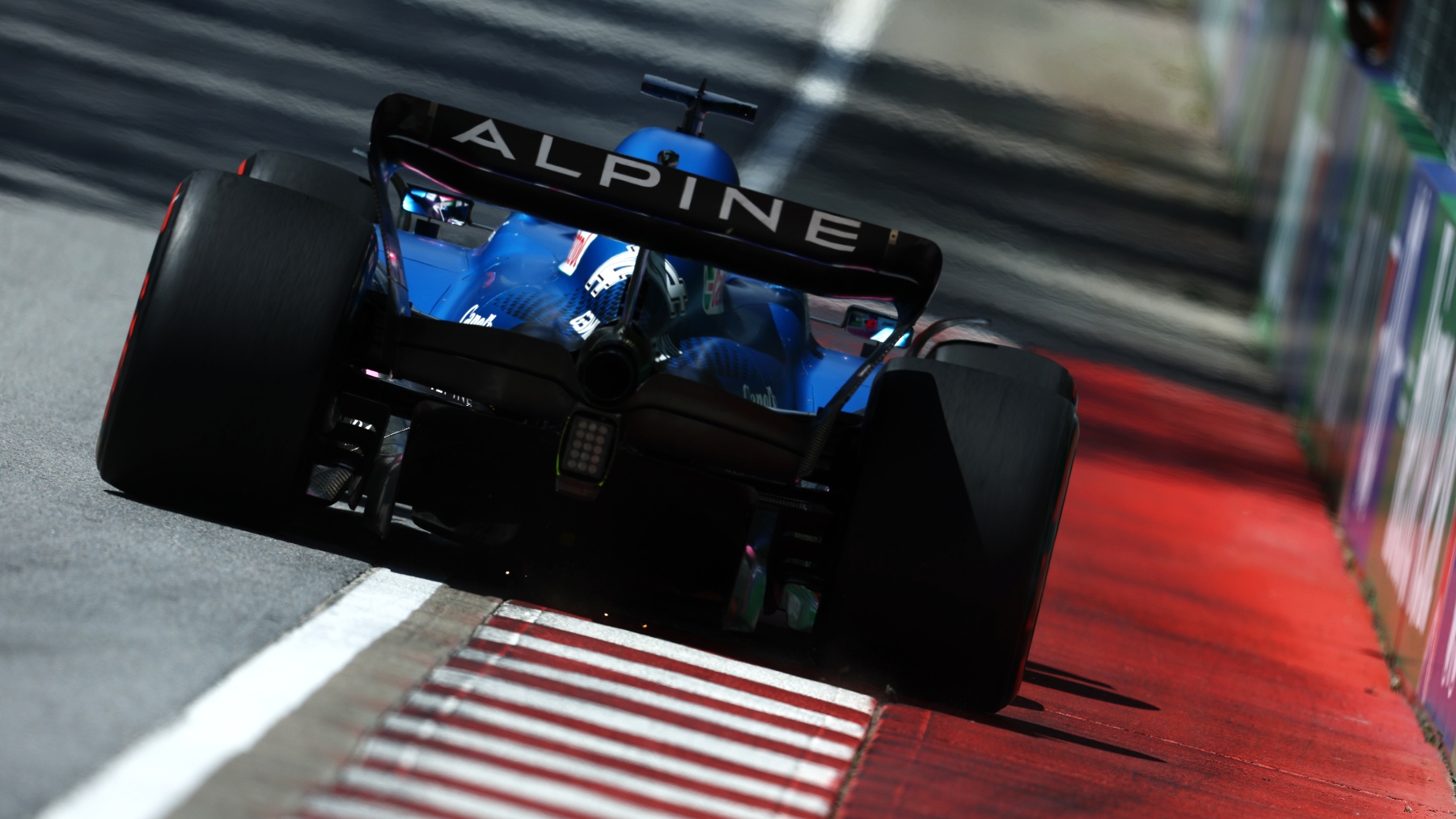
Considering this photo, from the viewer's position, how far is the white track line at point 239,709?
3.12 m

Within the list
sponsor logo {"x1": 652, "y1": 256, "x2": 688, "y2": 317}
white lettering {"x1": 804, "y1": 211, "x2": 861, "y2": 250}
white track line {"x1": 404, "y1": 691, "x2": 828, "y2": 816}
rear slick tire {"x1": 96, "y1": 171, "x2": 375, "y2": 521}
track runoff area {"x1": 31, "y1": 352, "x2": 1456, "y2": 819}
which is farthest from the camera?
sponsor logo {"x1": 652, "y1": 256, "x2": 688, "y2": 317}

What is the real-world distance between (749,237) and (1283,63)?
12.6 m

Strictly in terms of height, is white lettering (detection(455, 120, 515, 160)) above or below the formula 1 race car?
above

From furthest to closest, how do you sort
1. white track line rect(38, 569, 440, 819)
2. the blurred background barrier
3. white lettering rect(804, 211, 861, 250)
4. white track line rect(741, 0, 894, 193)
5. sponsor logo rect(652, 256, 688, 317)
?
1. white track line rect(741, 0, 894, 193)
2. the blurred background barrier
3. sponsor logo rect(652, 256, 688, 317)
4. white lettering rect(804, 211, 861, 250)
5. white track line rect(38, 569, 440, 819)

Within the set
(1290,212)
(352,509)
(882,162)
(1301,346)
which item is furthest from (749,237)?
(882,162)

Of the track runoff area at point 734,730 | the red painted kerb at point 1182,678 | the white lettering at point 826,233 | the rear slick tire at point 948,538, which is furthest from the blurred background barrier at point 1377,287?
the white lettering at point 826,233

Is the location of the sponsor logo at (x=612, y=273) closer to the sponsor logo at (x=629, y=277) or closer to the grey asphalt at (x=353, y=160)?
the sponsor logo at (x=629, y=277)

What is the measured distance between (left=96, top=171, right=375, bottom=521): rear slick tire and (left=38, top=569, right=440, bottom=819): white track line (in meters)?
→ 0.43

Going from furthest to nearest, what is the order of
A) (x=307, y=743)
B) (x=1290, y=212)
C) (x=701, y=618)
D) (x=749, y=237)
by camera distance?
(x=1290, y=212) → (x=701, y=618) → (x=749, y=237) → (x=307, y=743)

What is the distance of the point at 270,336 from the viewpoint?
452 cm

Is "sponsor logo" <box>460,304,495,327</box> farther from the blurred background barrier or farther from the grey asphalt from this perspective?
the blurred background barrier

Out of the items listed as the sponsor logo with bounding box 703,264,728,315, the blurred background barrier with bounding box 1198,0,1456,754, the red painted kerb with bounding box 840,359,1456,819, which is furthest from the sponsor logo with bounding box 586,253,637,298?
the blurred background barrier with bounding box 1198,0,1456,754

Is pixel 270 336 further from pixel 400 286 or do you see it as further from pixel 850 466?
pixel 850 466

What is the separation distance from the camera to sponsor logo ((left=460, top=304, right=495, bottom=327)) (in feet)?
17.1
